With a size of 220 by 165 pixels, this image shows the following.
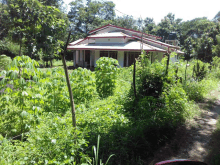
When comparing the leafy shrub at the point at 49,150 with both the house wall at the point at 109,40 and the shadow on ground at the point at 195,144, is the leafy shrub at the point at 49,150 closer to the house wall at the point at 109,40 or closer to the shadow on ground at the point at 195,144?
the shadow on ground at the point at 195,144

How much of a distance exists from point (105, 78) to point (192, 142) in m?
4.05

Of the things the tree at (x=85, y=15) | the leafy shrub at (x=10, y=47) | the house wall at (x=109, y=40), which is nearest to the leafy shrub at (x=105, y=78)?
the house wall at (x=109, y=40)

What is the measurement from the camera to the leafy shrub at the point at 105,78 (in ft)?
23.6

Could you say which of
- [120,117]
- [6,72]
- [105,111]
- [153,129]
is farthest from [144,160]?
[6,72]

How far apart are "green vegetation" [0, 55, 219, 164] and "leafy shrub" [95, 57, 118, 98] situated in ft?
3.48

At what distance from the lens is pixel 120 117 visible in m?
4.08

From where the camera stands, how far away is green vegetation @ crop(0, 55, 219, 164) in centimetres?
262

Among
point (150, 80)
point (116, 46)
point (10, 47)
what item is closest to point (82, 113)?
point (150, 80)

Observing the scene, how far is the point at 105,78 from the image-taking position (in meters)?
7.24

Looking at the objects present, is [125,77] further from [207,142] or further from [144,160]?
[144,160]

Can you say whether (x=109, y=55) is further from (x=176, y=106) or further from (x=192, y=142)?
(x=192, y=142)

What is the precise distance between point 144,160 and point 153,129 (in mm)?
762

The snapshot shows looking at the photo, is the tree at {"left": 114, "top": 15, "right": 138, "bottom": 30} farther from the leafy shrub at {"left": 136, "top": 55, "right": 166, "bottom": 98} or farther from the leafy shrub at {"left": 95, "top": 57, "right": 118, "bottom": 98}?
the leafy shrub at {"left": 136, "top": 55, "right": 166, "bottom": 98}

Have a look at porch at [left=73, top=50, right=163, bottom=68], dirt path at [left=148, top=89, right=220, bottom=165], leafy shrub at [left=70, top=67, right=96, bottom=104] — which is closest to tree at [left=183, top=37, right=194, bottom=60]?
porch at [left=73, top=50, right=163, bottom=68]
